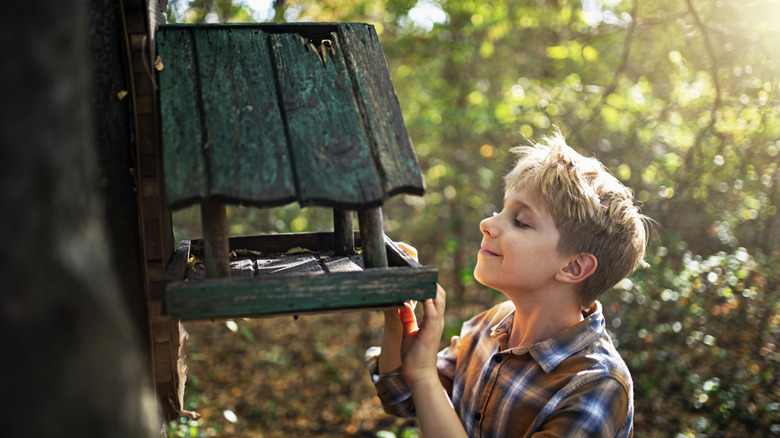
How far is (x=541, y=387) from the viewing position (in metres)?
1.61

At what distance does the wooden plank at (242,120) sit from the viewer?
1.15 metres

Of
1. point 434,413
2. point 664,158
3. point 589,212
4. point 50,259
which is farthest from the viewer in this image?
point 664,158

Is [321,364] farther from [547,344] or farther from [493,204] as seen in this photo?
[547,344]

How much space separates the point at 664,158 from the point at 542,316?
3274 millimetres

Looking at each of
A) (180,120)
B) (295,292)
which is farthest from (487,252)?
(180,120)

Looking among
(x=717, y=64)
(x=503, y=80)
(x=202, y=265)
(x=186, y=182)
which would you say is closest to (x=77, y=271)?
(x=186, y=182)

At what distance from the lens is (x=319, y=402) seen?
15.2 feet

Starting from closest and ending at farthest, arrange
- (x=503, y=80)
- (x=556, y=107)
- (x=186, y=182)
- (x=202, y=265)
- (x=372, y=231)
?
(x=186, y=182) < (x=372, y=231) < (x=202, y=265) < (x=556, y=107) < (x=503, y=80)

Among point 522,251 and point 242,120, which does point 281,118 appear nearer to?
point 242,120

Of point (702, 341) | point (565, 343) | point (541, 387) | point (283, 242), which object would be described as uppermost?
point (283, 242)

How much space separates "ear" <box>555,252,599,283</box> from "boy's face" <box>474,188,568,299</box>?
0.02 metres

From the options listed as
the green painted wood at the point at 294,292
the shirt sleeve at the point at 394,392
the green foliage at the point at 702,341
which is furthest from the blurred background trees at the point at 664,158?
the green painted wood at the point at 294,292

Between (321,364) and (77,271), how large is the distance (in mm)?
4667

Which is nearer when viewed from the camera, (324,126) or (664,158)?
(324,126)
